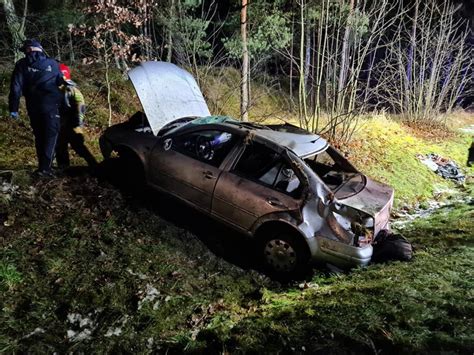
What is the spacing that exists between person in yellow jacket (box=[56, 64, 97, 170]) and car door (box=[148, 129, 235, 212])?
1.52 meters

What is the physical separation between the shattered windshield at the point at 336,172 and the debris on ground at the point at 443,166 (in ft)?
21.7

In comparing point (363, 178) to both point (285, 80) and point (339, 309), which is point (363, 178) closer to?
point (339, 309)

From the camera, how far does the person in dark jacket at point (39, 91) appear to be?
16.8 feet

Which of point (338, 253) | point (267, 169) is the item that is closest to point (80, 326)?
point (267, 169)

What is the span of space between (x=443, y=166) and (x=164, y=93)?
360 inches

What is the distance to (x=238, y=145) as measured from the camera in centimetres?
495

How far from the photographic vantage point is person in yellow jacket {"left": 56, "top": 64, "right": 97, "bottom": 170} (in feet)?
18.8

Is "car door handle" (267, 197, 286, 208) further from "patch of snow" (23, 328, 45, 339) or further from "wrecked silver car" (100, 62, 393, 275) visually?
"patch of snow" (23, 328, 45, 339)

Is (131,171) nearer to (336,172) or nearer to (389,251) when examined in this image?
(336,172)

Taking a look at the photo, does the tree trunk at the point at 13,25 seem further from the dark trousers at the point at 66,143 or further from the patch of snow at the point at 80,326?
the patch of snow at the point at 80,326

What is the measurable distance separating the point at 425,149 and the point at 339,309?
33.3 feet

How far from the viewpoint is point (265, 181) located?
4742mm

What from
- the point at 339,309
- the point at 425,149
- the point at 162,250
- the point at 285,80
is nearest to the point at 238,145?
the point at 162,250

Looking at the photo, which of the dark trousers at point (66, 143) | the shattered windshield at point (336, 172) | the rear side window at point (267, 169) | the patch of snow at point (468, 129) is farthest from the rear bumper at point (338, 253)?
the patch of snow at point (468, 129)
